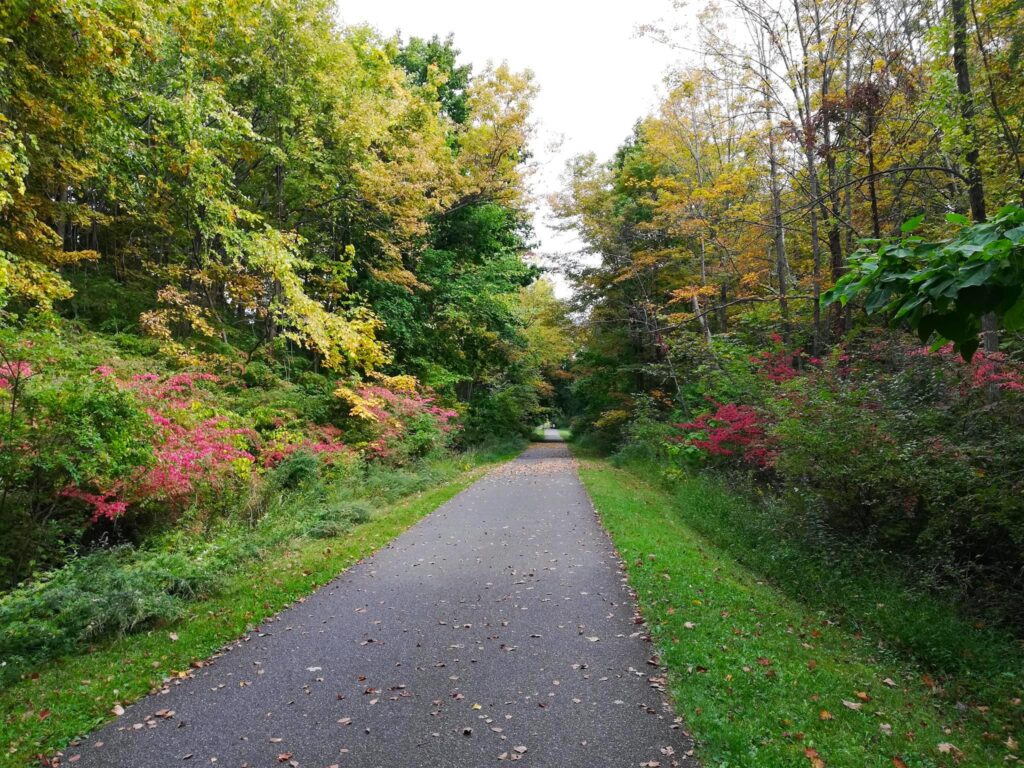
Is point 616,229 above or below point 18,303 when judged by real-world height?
above

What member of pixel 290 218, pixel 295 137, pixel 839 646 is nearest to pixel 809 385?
pixel 839 646

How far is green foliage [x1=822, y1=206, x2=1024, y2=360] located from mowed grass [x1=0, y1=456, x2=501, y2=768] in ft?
17.2

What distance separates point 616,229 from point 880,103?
10980mm

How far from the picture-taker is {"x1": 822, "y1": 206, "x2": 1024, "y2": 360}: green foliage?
1973 mm

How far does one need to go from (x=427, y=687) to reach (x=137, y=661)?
2424mm

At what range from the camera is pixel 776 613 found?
5691 millimetres

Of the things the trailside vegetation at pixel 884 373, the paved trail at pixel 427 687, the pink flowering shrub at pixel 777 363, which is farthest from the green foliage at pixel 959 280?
the pink flowering shrub at pixel 777 363

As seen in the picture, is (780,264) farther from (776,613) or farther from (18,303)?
(18,303)

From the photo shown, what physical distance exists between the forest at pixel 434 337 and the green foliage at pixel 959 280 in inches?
0.6

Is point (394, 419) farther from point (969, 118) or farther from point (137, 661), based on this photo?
point (969, 118)

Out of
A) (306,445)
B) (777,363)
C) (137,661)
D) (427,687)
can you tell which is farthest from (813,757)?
(306,445)

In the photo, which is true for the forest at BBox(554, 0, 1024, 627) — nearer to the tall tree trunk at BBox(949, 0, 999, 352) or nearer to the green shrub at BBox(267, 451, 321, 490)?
the tall tree trunk at BBox(949, 0, 999, 352)

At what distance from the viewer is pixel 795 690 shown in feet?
13.3

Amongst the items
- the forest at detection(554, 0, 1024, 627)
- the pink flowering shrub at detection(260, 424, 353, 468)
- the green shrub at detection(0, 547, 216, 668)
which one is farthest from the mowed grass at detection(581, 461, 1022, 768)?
the pink flowering shrub at detection(260, 424, 353, 468)
